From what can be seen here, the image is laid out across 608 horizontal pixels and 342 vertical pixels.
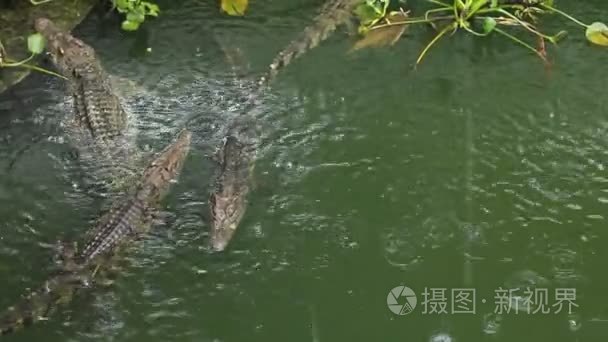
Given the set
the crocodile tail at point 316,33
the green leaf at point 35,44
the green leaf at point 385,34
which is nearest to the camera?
the green leaf at point 35,44

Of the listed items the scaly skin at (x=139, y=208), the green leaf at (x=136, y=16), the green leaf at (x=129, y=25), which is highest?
the green leaf at (x=136, y=16)

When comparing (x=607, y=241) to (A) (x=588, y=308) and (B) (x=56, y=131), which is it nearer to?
(A) (x=588, y=308)

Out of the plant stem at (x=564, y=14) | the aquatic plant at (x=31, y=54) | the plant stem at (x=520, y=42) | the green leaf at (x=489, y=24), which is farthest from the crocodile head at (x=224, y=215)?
the plant stem at (x=564, y=14)

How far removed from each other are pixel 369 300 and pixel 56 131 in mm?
2029

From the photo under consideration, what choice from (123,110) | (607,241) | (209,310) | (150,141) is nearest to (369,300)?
(209,310)

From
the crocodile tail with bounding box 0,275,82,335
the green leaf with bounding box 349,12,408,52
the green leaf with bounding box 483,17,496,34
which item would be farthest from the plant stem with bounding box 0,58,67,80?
the green leaf with bounding box 483,17,496,34

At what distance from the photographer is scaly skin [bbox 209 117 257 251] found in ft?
12.5

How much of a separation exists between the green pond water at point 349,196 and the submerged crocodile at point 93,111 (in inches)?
4.2

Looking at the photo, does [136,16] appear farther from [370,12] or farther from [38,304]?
[38,304]

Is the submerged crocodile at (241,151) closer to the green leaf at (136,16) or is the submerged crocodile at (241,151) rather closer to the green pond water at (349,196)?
the green pond water at (349,196)

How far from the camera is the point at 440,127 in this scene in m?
4.46

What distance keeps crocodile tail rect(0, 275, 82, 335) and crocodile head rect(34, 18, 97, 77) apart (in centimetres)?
159

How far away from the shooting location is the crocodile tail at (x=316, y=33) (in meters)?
4.91

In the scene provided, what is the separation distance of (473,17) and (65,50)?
2.57 meters
